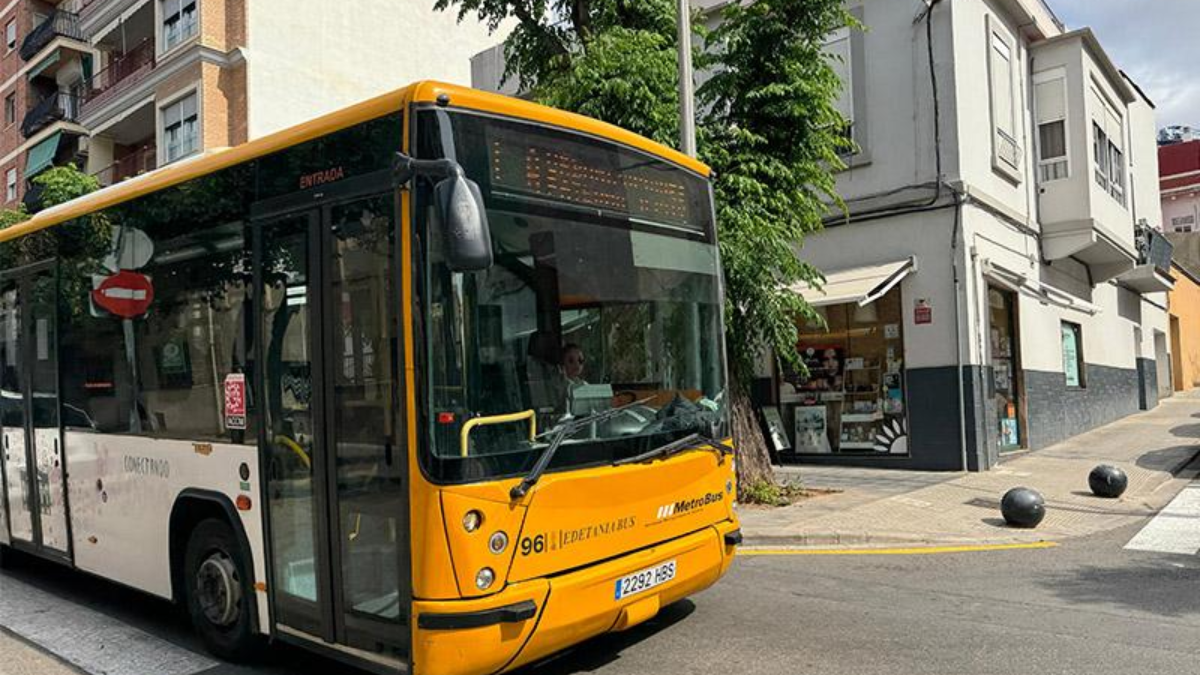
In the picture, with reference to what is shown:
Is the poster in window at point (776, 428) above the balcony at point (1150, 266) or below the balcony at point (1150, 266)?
below

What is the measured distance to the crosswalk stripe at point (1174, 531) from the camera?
26.8ft

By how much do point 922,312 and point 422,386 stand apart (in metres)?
11.2

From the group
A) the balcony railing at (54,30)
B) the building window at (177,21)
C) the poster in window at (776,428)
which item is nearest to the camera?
the poster in window at (776,428)

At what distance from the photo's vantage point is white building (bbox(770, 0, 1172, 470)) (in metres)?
13.3

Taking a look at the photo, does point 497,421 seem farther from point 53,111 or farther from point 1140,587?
point 53,111

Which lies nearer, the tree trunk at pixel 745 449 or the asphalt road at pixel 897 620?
the asphalt road at pixel 897 620

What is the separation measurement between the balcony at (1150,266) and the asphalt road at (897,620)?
1616 cm

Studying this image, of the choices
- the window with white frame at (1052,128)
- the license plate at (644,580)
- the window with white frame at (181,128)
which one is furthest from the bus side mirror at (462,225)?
the window with white frame at (181,128)

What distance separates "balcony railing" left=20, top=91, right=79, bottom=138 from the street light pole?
31.1 metres

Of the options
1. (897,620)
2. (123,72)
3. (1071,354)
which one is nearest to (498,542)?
(897,620)

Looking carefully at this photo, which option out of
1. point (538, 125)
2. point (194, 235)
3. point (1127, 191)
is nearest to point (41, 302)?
point (194, 235)

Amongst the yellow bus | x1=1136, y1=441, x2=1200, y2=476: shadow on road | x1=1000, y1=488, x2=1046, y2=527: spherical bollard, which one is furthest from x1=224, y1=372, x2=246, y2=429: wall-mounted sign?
x1=1136, y1=441, x2=1200, y2=476: shadow on road

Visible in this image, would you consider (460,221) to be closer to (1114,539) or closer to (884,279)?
(1114,539)

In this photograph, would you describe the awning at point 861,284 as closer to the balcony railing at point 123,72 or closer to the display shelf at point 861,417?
the display shelf at point 861,417
